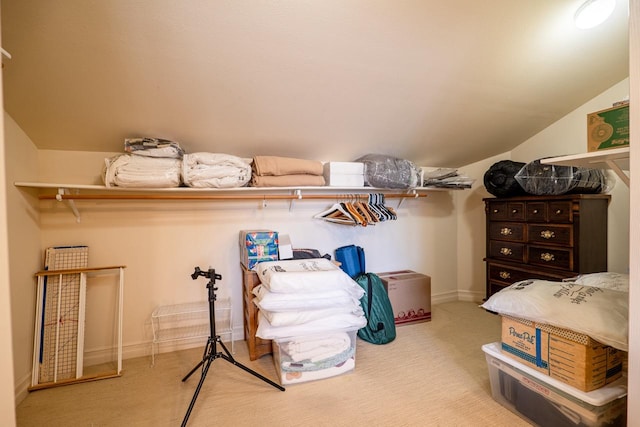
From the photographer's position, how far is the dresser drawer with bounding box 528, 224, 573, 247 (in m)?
2.38

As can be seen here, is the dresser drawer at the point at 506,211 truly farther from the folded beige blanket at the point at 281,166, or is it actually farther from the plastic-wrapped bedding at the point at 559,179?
the folded beige blanket at the point at 281,166

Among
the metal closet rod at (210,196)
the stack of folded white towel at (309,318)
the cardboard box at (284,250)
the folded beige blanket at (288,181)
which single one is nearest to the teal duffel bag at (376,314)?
the stack of folded white towel at (309,318)

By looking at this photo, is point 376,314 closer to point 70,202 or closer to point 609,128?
point 609,128

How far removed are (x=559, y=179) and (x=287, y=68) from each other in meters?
2.40

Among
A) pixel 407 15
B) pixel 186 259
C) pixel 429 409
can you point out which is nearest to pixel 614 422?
pixel 429 409

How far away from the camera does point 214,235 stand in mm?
2531

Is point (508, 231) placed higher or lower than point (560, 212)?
lower

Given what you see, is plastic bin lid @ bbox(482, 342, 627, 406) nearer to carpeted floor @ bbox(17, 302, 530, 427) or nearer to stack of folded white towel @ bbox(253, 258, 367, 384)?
carpeted floor @ bbox(17, 302, 530, 427)

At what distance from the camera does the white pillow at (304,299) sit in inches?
72.6

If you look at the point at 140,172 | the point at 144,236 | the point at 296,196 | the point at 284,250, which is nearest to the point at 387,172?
the point at 296,196

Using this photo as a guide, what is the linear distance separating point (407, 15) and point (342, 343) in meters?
2.07

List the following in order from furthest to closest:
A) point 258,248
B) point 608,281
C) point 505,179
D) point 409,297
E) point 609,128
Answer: point 409,297 < point 505,179 < point 258,248 < point 608,281 < point 609,128

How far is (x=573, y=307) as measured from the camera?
1394mm

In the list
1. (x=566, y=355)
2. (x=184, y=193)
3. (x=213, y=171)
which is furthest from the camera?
(x=184, y=193)
